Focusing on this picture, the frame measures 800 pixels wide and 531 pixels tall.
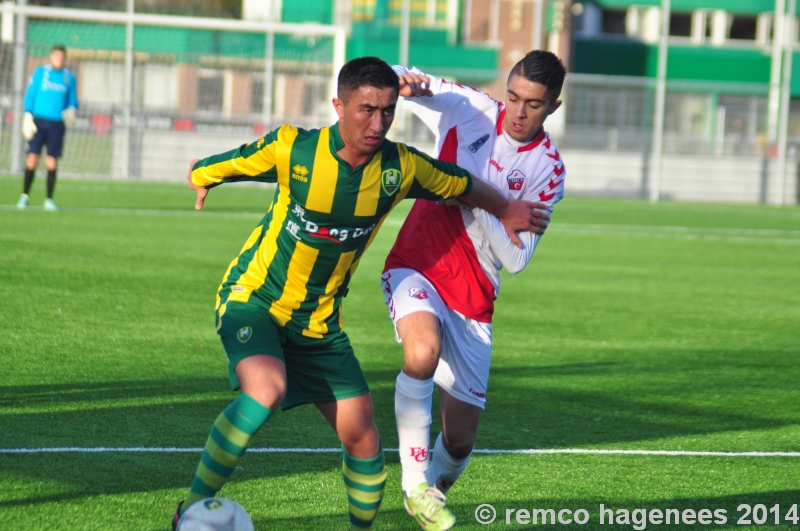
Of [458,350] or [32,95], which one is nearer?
[458,350]

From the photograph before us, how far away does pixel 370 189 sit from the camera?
12.9ft

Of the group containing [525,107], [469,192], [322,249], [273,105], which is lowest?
[322,249]

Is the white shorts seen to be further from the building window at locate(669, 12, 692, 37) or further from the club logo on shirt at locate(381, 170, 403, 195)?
the building window at locate(669, 12, 692, 37)

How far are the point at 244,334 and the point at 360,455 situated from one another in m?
0.61

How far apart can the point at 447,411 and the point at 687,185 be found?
24.8 m

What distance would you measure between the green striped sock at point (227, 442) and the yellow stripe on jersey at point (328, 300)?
17.3 inches

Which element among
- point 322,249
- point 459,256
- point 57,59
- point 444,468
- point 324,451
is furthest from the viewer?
point 57,59

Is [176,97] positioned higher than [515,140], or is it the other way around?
[176,97]

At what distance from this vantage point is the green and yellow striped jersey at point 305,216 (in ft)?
12.6

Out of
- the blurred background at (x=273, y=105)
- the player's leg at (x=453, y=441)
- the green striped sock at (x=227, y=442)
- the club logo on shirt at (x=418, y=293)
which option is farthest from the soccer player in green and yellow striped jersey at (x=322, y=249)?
the blurred background at (x=273, y=105)

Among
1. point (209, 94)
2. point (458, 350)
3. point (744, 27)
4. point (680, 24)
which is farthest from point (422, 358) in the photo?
point (744, 27)

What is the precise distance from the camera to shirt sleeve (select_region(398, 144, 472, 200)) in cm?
404

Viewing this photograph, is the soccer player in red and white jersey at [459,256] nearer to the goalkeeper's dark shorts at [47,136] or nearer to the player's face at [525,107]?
the player's face at [525,107]

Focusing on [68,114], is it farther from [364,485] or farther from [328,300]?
[364,485]
